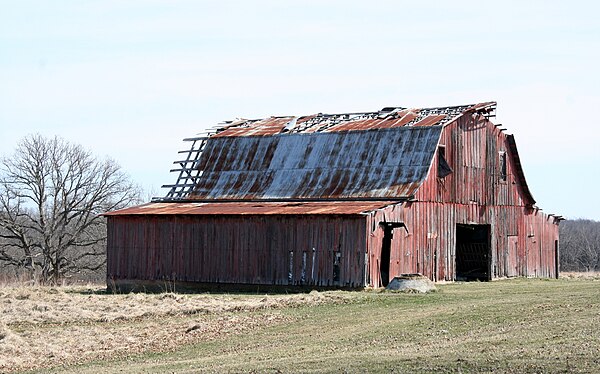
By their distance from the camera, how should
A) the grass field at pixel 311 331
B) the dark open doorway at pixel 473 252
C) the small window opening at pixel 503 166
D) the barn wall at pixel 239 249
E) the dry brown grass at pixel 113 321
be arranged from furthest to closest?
the small window opening at pixel 503 166 → the dark open doorway at pixel 473 252 → the barn wall at pixel 239 249 → the dry brown grass at pixel 113 321 → the grass field at pixel 311 331

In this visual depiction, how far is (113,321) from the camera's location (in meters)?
Answer: 36.5

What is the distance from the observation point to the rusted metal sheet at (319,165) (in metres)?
51.2

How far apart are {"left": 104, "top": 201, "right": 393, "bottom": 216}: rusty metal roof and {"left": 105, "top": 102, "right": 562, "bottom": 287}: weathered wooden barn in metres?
0.09

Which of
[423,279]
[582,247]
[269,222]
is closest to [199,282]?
[269,222]

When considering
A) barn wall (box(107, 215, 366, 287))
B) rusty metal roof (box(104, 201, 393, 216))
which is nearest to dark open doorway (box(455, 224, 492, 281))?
rusty metal roof (box(104, 201, 393, 216))

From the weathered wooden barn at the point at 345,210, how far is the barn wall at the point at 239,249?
0.05 meters

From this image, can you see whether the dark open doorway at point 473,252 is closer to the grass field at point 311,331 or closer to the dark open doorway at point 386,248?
the dark open doorway at point 386,248

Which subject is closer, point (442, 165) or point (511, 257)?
point (442, 165)

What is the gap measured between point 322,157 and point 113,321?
20532mm

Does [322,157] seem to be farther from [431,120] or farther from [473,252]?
[473,252]

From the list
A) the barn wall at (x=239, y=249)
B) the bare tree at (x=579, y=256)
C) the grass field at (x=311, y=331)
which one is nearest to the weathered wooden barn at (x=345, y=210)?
the barn wall at (x=239, y=249)

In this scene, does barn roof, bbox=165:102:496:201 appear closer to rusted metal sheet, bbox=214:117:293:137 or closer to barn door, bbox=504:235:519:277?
rusted metal sheet, bbox=214:117:293:137

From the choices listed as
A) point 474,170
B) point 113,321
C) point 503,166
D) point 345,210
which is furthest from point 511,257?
point 113,321

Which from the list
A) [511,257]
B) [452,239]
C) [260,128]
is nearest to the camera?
[452,239]
